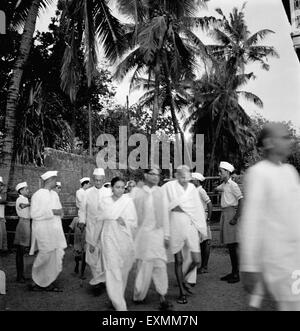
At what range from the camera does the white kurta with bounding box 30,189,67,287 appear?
667 centimetres

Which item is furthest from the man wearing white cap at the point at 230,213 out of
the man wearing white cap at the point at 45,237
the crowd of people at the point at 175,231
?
the man wearing white cap at the point at 45,237

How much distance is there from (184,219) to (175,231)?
21cm

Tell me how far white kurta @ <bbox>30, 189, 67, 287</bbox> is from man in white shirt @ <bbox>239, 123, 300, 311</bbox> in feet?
13.8

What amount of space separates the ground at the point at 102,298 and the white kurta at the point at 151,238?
0.33 m

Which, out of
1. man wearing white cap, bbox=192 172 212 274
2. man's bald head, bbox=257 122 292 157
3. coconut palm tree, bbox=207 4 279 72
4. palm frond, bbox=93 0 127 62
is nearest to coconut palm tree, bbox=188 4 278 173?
coconut palm tree, bbox=207 4 279 72

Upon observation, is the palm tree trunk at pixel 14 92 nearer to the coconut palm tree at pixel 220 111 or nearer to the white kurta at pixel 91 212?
the white kurta at pixel 91 212

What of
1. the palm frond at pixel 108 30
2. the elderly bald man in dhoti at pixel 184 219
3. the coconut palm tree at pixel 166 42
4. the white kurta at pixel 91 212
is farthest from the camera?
the coconut palm tree at pixel 166 42

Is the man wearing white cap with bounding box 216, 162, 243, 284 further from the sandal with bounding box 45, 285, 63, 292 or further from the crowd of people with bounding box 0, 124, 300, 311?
the sandal with bounding box 45, 285, 63, 292

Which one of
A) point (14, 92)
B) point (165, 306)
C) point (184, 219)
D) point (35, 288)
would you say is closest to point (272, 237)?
point (165, 306)

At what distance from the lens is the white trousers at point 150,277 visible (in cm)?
552

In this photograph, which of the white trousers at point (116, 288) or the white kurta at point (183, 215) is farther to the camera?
the white kurta at point (183, 215)

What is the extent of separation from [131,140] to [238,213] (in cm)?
2319

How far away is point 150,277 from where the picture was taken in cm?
563

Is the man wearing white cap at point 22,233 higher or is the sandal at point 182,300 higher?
the man wearing white cap at point 22,233
